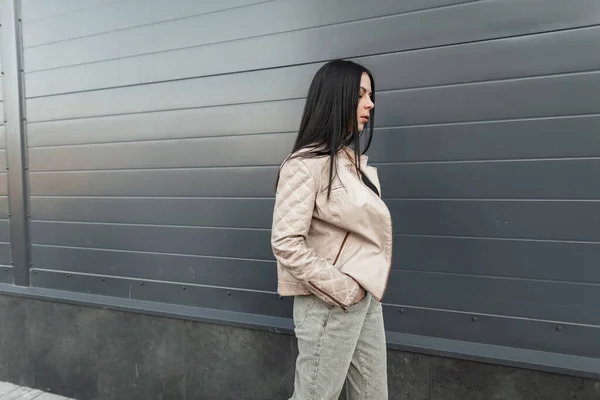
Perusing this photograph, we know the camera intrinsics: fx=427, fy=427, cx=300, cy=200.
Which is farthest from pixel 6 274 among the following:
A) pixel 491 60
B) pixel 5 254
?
pixel 491 60

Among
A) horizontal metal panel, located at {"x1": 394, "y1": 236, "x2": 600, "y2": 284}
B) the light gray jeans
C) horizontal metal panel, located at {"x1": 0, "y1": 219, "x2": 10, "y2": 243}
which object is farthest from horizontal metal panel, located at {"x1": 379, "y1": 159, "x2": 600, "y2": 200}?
horizontal metal panel, located at {"x1": 0, "y1": 219, "x2": 10, "y2": 243}

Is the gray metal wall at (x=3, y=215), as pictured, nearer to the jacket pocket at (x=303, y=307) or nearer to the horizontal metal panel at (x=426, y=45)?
the horizontal metal panel at (x=426, y=45)

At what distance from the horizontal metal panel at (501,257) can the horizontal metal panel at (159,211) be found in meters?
0.93

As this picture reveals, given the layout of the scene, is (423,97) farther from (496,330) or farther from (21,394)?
(21,394)

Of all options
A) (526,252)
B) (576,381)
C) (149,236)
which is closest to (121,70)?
(149,236)

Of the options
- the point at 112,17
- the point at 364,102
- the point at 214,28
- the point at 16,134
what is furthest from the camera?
the point at 16,134

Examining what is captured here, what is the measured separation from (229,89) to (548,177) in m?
1.97

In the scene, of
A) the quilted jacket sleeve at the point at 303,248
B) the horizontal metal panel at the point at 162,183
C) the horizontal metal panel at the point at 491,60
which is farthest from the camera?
the horizontal metal panel at the point at 162,183

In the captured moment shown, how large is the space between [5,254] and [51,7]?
2.17 meters

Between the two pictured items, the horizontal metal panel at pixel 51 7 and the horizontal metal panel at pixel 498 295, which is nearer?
the horizontal metal panel at pixel 498 295

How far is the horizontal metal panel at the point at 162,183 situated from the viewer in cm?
281

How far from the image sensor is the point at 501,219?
220cm

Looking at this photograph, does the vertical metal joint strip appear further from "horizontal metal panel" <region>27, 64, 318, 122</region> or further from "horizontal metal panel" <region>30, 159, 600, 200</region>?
"horizontal metal panel" <region>30, 159, 600, 200</region>

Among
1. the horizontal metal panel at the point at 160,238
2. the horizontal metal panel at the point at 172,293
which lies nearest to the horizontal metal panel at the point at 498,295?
the horizontal metal panel at the point at 172,293
